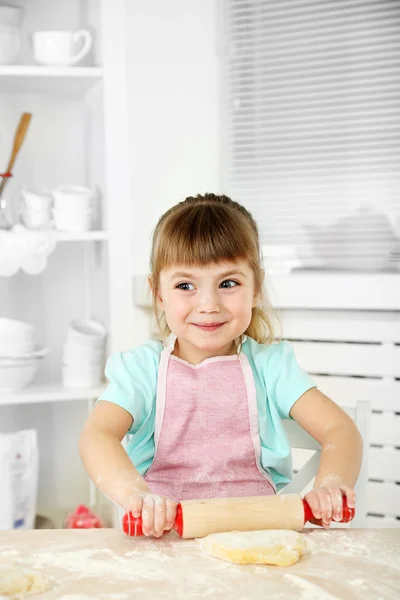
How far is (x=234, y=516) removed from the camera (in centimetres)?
99

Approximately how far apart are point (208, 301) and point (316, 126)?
140 cm

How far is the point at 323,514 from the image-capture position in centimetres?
102

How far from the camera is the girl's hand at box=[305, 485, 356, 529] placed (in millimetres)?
1019

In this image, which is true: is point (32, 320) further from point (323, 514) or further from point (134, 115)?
point (323, 514)

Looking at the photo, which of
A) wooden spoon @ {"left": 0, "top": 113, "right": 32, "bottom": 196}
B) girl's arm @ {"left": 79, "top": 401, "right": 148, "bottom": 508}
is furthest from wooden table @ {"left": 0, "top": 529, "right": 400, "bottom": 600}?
wooden spoon @ {"left": 0, "top": 113, "right": 32, "bottom": 196}

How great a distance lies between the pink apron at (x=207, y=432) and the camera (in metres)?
1.33

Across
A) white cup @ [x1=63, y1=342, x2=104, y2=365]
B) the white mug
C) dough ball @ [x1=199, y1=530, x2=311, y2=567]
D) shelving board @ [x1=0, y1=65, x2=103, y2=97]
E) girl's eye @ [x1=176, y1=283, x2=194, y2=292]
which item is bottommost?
white cup @ [x1=63, y1=342, x2=104, y2=365]

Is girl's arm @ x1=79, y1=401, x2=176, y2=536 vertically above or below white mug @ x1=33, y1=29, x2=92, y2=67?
below

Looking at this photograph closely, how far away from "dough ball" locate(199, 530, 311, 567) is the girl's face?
42 centimetres

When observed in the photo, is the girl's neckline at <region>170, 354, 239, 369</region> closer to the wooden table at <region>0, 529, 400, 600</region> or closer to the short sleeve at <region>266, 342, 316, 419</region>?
the short sleeve at <region>266, 342, 316, 419</region>

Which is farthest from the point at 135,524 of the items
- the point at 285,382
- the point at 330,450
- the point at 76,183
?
the point at 76,183

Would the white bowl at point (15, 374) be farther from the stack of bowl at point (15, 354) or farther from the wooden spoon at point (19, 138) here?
the wooden spoon at point (19, 138)

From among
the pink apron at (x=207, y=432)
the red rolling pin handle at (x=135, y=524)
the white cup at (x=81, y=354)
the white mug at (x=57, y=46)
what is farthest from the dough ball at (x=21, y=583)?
the white mug at (x=57, y=46)

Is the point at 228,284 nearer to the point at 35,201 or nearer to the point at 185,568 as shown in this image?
the point at 185,568
